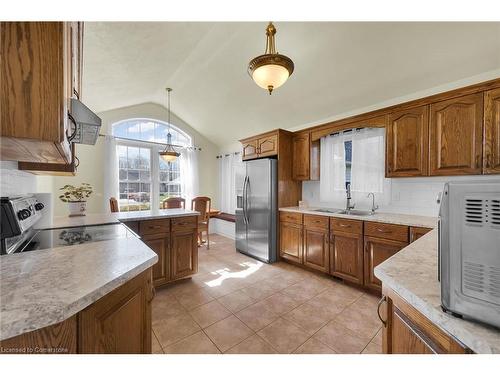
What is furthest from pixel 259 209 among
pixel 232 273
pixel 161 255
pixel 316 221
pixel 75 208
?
pixel 75 208

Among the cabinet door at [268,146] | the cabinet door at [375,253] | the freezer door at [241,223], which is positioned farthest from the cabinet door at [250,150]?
the cabinet door at [375,253]

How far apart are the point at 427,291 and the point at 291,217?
102 inches

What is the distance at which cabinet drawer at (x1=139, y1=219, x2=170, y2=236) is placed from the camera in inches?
92.2

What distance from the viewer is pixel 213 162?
5.89 metres

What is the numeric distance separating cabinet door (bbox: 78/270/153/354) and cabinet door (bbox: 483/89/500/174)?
291 cm

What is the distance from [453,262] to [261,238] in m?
3.03

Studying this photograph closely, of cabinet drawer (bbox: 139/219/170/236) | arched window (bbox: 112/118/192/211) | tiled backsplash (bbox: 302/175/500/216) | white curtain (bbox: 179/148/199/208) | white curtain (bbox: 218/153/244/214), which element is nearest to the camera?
cabinet drawer (bbox: 139/219/170/236)

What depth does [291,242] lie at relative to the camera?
3.27 metres

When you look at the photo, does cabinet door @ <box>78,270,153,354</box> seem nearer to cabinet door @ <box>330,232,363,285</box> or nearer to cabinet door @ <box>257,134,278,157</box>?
cabinet door @ <box>330,232,363,285</box>

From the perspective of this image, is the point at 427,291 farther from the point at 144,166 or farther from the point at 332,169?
the point at 144,166

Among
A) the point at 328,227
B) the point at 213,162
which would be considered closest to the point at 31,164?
the point at 328,227

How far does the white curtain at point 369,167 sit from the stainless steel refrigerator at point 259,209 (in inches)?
47.1

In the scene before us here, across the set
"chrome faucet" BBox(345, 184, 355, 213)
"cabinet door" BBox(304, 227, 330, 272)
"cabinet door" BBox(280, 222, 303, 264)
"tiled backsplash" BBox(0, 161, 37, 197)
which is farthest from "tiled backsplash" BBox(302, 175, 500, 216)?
"tiled backsplash" BBox(0, 161, 37, 197)
